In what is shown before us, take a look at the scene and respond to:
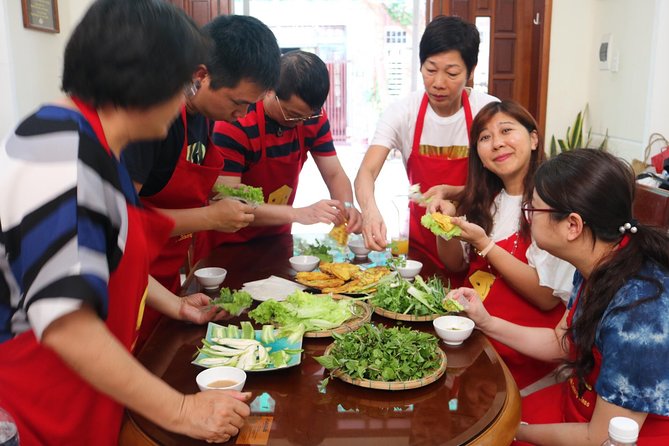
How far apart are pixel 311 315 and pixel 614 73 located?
4.44 meters

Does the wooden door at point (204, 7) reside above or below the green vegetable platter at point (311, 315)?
above

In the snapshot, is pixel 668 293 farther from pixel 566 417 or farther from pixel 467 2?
pixel 467 2

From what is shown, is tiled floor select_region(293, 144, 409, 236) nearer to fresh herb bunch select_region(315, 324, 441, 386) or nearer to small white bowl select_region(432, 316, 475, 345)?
small white bowl select_region(432, 316, 475, 345)

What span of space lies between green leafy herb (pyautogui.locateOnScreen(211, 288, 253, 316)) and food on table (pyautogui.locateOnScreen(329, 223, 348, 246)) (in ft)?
2.83

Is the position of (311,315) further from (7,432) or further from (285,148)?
(285,148)

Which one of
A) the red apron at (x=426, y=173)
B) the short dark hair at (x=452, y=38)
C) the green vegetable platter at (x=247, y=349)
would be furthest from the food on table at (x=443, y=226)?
the short dark hair at (x=452, y=38)

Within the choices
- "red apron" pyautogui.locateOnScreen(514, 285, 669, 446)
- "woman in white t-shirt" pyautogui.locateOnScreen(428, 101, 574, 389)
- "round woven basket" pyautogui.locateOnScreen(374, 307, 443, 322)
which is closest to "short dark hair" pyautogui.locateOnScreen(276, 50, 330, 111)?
"woman in white t-shirt" pyautogui.locateOnScreen(428, 101, 574, 389)

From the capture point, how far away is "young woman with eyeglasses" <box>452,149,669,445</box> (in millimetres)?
1528

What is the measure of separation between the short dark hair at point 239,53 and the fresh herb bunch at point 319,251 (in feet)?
2.93

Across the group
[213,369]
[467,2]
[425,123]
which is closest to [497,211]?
[425,123]

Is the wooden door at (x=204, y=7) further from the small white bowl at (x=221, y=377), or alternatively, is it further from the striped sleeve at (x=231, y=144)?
the small white bowl at (x=221, y=377)

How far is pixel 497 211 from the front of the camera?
2633 millimetres

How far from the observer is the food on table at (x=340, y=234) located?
2.87 metres

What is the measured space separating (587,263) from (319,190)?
7.28 meters
